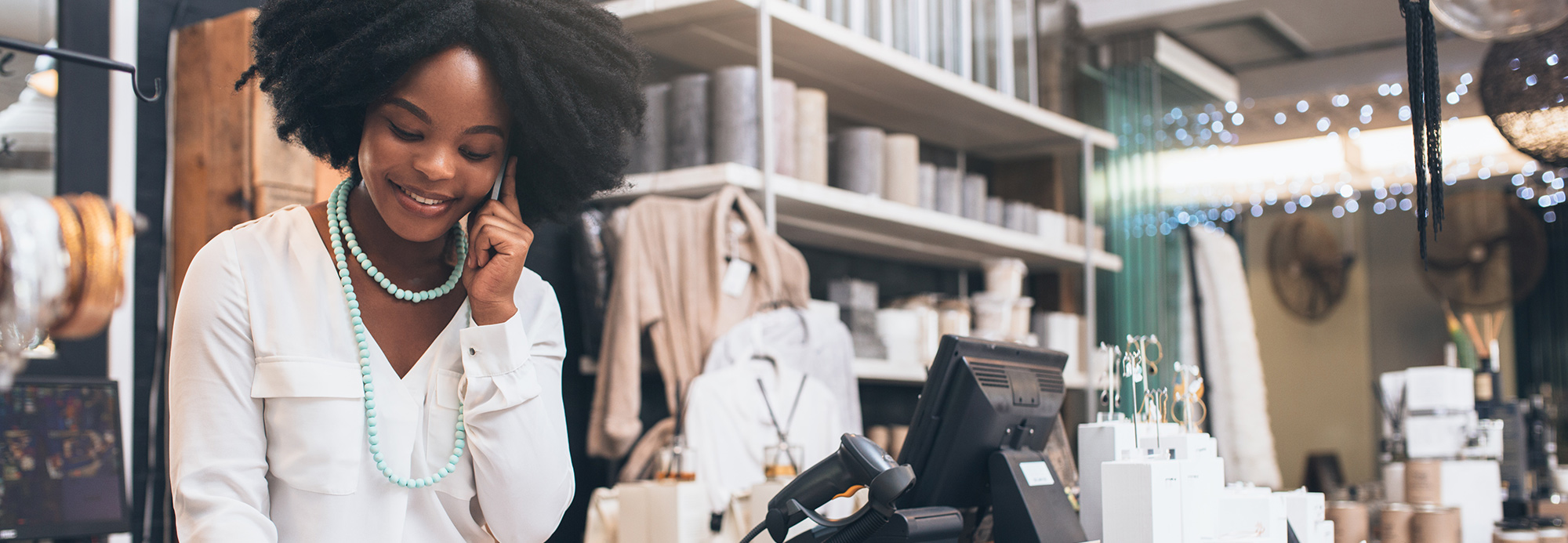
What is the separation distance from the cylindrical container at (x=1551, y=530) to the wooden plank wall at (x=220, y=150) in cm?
264

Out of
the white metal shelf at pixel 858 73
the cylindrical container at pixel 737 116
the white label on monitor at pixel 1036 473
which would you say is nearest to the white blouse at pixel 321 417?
the white label on monitor at pixel 1036 473

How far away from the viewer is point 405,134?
124cm

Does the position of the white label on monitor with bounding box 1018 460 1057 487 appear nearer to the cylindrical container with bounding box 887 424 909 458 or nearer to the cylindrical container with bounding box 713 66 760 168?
the cylindrical container with bounding box 713 66 760 168

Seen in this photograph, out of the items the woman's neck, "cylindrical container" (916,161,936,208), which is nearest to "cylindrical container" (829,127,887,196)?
"cylindrical container" (916,161,936,208)

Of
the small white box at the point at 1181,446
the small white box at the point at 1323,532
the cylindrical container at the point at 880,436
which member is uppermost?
the small white box at the point at 1181,446

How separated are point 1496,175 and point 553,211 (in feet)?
25.1

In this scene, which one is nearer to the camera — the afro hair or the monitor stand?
the afro hair

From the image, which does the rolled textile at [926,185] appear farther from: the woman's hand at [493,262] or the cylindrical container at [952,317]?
the woman's hand at [493,262]

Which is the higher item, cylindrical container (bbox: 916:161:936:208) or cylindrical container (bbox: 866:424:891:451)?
cylindrical container (bbox: 916:161:936:208)

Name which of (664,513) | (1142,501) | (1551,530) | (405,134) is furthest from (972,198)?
(405,134)

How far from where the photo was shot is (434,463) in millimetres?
1315

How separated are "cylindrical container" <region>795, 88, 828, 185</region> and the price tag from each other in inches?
15.3

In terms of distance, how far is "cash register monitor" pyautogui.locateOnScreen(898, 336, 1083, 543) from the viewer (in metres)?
1.53

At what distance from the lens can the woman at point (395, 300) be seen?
46.8 inches
